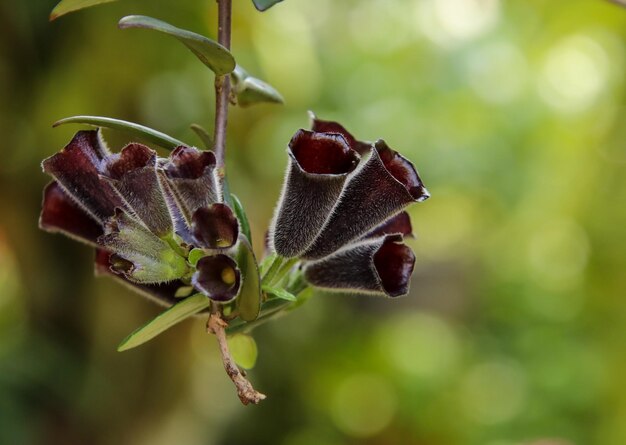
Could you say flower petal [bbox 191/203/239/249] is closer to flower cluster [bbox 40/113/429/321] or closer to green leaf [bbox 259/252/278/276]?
flower cluster [bbox 40/113/429/321]

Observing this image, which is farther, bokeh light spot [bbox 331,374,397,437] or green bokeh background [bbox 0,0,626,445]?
bokeh light spot [bbox 331,374,397,437]

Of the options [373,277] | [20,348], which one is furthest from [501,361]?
[373,277]

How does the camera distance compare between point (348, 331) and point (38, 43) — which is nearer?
point (38, 43)

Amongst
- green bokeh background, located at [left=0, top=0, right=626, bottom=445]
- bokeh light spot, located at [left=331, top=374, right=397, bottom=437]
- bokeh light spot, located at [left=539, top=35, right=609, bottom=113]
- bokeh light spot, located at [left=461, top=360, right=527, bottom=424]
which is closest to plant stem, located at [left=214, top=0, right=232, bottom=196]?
green bokeh background, located at [left=0, top=0, right=626, bottom=445]

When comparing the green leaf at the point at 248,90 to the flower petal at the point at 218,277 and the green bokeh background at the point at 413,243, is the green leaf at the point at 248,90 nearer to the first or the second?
the flower petal at the point at 218,277

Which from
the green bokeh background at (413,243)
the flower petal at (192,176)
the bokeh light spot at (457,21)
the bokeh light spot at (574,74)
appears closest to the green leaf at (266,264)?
the flower petal at (192,176)

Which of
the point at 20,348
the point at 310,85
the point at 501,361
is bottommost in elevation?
the point at 501,361

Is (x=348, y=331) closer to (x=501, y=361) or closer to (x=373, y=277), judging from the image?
(x=501, y=361)
